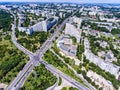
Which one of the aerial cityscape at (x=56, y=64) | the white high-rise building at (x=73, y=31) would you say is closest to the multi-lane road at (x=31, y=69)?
the aerial cityscape at (x=56, y=64)

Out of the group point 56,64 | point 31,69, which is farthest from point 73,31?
point 31,69

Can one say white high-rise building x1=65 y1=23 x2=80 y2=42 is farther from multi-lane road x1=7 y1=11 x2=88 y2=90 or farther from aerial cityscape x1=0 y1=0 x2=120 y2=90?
multi-lane road x1=7 y1=11 x2=88 y2=90

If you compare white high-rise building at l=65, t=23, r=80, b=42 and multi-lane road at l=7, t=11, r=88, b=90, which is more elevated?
white high-rise building at l=65, t=23, r=80, b=42

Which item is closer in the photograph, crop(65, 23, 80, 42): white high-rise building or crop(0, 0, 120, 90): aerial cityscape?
crop(0, 0, 120, 90): aerial cityscape

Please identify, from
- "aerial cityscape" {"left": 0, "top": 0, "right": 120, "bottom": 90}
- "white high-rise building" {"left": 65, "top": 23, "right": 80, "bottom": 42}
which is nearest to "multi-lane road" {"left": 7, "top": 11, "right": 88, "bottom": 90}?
"aerial cityscape" {"left": 0, "top": 0, "right": 120, "bottom": 90}

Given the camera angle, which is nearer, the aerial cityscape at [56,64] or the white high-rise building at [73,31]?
the aerial cityscape at [56,64]

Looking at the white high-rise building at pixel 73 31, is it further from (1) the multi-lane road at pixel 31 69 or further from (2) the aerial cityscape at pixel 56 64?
(1) the multi-lane road at pixel 31 69

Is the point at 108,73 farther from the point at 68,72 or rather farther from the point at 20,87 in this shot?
the point at 20,87

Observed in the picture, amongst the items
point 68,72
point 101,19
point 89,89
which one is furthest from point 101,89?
point 101,19

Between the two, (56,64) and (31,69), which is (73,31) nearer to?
(56,64)

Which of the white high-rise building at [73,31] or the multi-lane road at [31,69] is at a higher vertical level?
the white high-rise building at [73,31]

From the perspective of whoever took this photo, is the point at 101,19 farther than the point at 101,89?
Yes
